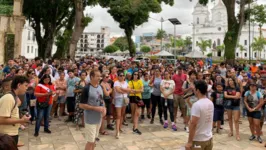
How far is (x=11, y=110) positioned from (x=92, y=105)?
4.18 feet

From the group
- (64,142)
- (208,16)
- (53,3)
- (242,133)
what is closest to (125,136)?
(64,142)

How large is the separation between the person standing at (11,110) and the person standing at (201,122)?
227 centimetres

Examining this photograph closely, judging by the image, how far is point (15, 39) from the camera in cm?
1566

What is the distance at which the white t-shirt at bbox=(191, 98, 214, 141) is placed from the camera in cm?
309

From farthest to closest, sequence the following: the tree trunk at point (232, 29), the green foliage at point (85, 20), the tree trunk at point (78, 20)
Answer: the green foliage at point (85, 20), the tree trunk at point (78, 20), the tree trunk at point (232, 29)

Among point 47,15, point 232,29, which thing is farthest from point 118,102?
point 47,15

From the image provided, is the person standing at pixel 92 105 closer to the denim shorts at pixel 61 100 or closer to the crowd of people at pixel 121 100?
the crowd of people at pixel 121 100

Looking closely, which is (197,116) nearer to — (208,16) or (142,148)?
(142,148)

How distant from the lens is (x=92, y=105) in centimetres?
385

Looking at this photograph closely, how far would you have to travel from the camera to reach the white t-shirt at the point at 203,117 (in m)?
3.09

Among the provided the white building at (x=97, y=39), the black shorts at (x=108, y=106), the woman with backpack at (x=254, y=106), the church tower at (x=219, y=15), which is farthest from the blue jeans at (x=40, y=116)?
the white building at (x=97, y=39)

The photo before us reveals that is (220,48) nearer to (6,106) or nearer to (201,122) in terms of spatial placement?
(201,122)

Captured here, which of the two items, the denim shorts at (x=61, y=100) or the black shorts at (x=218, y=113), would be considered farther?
the denim shorts at (x=61, y=100)

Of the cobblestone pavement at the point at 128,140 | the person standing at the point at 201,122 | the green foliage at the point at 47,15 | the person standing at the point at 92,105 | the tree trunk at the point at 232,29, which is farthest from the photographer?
the green foliage at the point at 47,15
